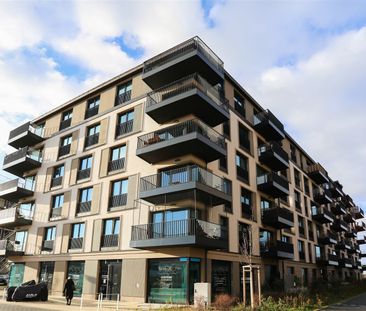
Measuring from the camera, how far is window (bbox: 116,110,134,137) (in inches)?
1064

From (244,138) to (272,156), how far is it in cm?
325

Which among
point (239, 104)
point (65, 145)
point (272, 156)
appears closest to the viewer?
point (239, 104)

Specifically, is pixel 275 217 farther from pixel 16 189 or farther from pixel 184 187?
pixel 16 189

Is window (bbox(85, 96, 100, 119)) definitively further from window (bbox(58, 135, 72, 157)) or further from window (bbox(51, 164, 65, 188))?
window (bbox(51, 164, 65, 188))

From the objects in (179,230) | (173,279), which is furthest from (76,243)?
(179,230)

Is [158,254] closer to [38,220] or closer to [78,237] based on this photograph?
[78,237]

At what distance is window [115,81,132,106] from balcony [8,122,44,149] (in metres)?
10.6

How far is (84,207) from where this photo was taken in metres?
27.5

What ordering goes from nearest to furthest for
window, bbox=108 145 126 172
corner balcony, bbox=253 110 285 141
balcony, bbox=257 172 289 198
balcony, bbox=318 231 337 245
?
window, bbox=108 145 126 172, balcony, bbox=257 172 289 198, corner balcony, bbox=253 110 285 141, balcony, bbox=318 231 337 245

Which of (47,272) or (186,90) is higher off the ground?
(186,90)

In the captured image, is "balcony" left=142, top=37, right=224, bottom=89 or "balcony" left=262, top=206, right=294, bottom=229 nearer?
"balcony" left=142, top=37, right=224, bottom=89

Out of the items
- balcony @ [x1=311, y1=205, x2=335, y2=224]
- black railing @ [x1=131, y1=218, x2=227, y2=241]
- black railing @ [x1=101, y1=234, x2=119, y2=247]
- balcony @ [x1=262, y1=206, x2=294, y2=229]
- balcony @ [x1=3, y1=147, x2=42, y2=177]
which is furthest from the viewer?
balcony @ [x1=311, y1=205, x2=335, y2=224]

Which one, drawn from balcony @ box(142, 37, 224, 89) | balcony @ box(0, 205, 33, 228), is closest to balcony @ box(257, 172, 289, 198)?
balcony @ box(142, 37, 224, 89)

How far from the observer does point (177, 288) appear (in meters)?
20.2
